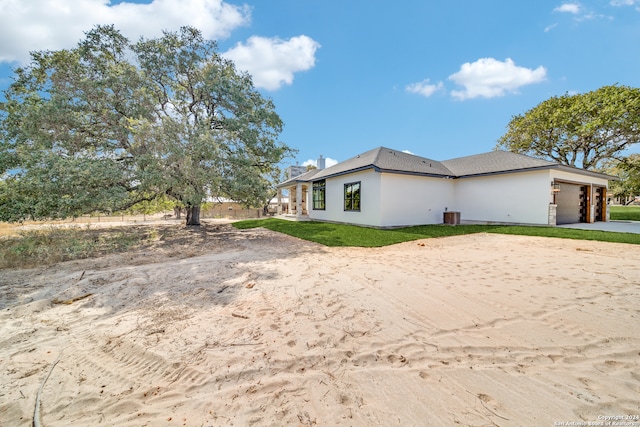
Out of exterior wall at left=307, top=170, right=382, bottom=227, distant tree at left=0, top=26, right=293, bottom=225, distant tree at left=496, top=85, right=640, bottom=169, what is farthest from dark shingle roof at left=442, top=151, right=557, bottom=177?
distant tree at left=0, top=26, right=293, bottom=225

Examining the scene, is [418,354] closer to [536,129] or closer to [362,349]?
[362,349]

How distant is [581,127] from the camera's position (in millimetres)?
16047

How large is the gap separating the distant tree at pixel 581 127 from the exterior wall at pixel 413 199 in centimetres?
1075

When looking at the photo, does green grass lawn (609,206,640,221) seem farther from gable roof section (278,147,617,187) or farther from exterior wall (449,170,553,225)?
exterior wall (449,170,553,225)

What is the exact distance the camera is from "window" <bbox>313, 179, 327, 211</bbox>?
52.5ft

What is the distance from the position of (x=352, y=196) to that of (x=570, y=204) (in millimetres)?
12562

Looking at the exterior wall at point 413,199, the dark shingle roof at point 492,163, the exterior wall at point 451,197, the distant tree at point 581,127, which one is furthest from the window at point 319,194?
the distant tree at point 581,127

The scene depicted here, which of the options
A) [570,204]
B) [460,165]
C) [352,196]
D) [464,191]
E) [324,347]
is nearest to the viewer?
[324,347]

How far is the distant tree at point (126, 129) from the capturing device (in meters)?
8.20

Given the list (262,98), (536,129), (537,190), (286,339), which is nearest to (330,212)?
(262,98)

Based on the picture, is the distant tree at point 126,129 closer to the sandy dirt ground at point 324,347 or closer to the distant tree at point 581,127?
the sandy dirt ground at point 324,347

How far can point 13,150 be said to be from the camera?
10.1m

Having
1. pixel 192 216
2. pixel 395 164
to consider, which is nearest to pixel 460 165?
pixel 395 164

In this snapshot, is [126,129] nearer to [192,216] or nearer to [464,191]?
[192,216]
